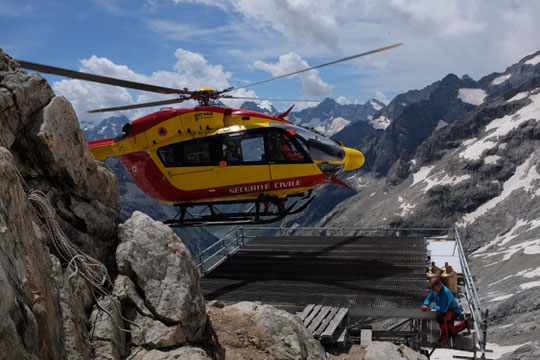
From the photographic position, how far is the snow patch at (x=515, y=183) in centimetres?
11869

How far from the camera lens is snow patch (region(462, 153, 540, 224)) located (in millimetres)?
118688

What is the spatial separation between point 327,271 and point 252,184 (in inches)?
160

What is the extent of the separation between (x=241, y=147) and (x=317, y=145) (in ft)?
8.89

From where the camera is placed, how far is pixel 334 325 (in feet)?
35.3

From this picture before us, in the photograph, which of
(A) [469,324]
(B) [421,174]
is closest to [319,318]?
(A) [469,324]

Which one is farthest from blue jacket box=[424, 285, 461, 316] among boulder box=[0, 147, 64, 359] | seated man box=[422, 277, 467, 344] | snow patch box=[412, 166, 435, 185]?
snow patch box=[412, 166, 435, 185]

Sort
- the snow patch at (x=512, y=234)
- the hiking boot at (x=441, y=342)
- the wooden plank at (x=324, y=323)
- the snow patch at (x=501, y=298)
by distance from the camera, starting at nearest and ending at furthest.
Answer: the wooden plank at (x=324, y=323), the hiking boot at (x=441, y=342), the snow patch at (x=501, y=298), the snow patch at (x=512, y=234)

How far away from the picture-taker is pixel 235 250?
63.3 ft

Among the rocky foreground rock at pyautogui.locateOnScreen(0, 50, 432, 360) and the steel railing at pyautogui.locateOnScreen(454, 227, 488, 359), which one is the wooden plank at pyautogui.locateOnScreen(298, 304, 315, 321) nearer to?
the rocky foreground rock at pyautogui.locateOnScreen(0, 50, 432, 360)

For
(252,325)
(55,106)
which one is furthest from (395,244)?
(55,106)

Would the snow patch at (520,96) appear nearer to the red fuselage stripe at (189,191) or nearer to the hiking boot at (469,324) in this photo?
the red fuselage stripe at (189,191)

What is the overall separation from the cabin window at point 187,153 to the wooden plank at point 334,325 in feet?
23.1

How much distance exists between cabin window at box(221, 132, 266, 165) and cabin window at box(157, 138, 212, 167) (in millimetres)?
607

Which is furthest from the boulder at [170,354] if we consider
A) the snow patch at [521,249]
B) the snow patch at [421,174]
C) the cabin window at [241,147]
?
the snow patch at [421,174]
